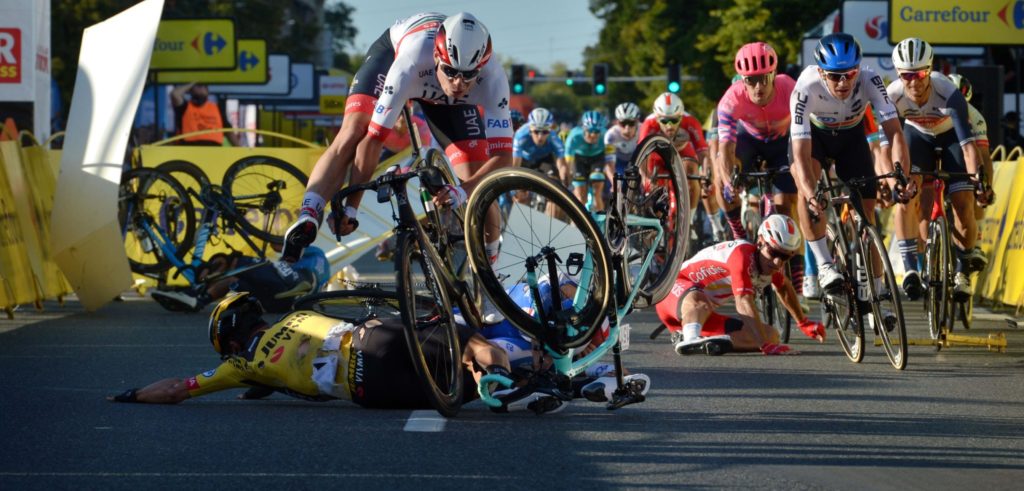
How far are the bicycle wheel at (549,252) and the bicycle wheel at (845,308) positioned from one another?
3.50 metres

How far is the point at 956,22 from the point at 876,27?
48.1 feet

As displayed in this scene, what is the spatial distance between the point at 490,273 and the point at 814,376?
314 cm

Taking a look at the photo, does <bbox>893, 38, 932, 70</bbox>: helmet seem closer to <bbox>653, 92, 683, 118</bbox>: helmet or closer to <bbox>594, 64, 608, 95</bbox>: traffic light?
<bbox>653, 92, 683, 118</bbox>: helmet

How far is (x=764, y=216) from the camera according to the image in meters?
14.3

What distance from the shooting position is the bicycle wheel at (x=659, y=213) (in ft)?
27.9

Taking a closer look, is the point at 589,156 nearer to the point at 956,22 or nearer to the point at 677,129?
the point at 956,22

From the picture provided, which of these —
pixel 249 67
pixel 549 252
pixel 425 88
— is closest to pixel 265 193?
pixel 425 88

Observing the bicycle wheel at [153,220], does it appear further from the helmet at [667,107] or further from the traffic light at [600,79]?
the traffic light at [600,79]

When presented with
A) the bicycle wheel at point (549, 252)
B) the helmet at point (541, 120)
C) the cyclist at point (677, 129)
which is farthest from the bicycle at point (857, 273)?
the helmet at point (541, 120)

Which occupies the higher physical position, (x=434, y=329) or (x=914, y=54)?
(x=914, y=54)

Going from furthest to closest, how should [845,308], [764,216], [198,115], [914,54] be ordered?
[198,115] → [764,216] → [914,54] → [845,308]

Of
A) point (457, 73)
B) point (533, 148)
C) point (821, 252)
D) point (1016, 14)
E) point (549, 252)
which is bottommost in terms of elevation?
point (821, 252)

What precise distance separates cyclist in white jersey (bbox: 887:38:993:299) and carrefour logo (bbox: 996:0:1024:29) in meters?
10.6

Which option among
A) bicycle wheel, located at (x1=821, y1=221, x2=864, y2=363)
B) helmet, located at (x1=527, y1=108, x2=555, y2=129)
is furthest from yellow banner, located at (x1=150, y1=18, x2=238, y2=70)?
bicycle wheel, located at (x1=821, y1=221, x2=864, y2=363)
